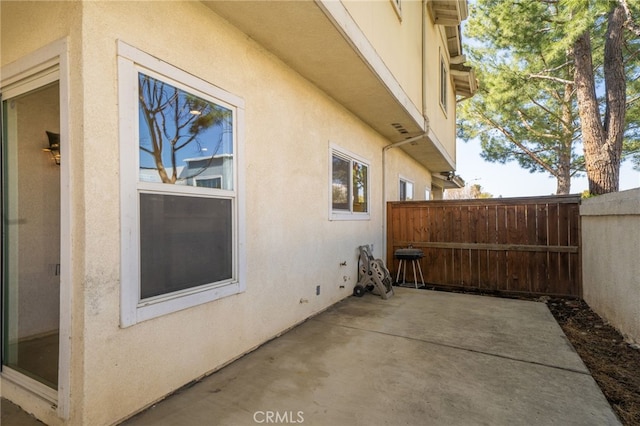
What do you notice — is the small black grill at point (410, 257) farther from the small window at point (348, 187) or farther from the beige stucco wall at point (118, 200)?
the beige stucco wall at point (118, 200)

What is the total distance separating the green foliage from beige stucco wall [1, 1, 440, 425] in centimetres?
602

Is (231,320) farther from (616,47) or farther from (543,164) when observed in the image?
(543,164)

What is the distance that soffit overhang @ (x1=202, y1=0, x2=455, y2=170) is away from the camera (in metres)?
2.73

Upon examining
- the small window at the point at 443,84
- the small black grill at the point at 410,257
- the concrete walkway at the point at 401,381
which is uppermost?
the small window at the point at 443,84

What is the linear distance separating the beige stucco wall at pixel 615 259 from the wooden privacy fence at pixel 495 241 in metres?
0.42

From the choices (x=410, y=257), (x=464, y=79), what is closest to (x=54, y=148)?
(x=410, y=257)

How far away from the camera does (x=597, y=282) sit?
4.55 m

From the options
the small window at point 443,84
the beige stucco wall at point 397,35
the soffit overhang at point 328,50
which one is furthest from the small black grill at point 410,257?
the small window at point 443,84

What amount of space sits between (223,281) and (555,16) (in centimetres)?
901

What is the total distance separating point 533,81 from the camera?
1008 cm

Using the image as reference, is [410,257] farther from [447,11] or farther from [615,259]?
[447,11]

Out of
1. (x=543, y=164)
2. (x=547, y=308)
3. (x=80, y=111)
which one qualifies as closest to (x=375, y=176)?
(x=547, y=308)
